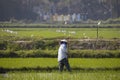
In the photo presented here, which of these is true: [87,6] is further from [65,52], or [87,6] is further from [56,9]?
[65,52]

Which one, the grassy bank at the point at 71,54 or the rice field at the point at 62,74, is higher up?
the rice field at the point at 62,74

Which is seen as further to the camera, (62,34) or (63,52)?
(62,34)

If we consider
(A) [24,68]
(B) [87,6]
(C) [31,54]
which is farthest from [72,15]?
(A) [24,68]

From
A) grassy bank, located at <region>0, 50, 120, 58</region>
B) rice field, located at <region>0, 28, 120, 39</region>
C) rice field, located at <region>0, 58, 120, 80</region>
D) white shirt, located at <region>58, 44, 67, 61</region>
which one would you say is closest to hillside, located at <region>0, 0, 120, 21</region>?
rice field, located at <region>0, 28, 120, 39</region>

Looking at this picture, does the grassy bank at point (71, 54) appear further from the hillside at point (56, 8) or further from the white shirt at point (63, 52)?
the hillside at point (56, 8)

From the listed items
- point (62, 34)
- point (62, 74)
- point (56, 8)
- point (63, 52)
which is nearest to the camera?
point (62, 74)

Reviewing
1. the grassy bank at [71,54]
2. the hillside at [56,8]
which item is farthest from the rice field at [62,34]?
the hillside at [56,8]

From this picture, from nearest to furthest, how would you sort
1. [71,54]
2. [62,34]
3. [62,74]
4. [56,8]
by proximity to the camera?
[62,74], [71,54], [62,34], [56,8]

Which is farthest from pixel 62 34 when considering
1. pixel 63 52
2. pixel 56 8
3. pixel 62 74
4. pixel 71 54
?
pixel 56 8

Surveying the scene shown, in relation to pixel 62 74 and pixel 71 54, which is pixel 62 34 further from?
→ pixel 62 74

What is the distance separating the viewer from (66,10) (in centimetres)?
7150

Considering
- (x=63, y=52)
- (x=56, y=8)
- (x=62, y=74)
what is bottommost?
(x=62, y=74)

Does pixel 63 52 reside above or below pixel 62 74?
above

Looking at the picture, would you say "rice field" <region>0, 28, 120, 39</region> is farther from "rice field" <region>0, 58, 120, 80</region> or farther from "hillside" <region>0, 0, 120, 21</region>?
"rice field" <region>0, 58, 120, 80</region>
